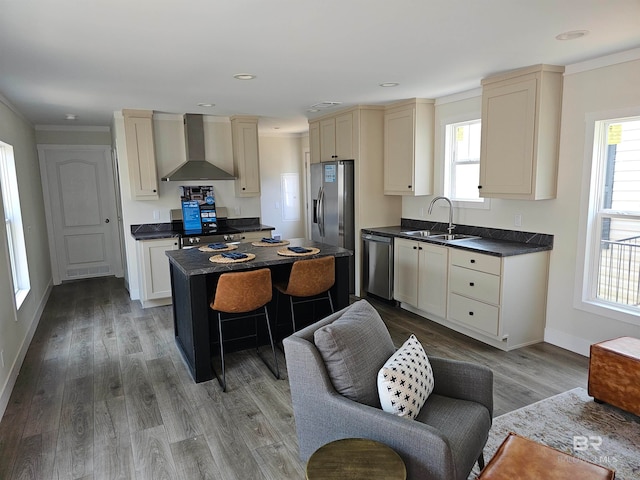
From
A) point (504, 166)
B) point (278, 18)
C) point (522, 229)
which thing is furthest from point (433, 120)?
point (278, 18)

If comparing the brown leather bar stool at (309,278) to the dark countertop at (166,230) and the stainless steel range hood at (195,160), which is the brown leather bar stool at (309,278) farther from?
the stainless steel range hood at (195,160)

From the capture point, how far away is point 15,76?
10.8ft

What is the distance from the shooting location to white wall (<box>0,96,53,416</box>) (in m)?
3.19

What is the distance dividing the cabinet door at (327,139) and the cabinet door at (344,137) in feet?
0.26

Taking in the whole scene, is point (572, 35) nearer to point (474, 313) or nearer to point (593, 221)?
point (593, 221)

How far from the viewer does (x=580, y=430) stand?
2527 millimetres

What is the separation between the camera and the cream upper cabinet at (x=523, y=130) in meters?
3.50

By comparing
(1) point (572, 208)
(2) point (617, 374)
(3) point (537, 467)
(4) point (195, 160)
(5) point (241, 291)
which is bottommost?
(2) point (617, 374)

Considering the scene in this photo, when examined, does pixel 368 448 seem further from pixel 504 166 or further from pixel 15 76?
pixel 15 76

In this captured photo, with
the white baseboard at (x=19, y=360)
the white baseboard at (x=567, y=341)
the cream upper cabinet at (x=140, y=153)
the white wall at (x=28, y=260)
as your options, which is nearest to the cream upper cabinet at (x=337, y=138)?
the cream upper cabinet at (x=140, y=153)

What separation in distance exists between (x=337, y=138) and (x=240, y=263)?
112 inches

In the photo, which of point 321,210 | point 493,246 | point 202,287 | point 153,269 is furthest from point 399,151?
point 153,269

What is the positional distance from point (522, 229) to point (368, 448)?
310 centimetres

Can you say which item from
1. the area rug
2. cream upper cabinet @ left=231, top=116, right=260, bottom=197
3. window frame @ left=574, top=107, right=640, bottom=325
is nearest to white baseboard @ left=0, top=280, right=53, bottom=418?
cream upper cabinet @ left=231, top=116, right=260, bottom=197
